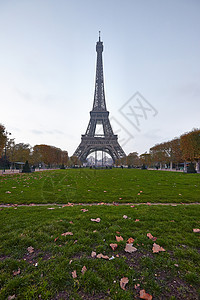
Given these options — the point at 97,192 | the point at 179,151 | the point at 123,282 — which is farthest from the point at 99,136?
the point at 123,282

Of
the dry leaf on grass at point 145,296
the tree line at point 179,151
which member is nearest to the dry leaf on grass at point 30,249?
the dry leaf on grass at point 145,296

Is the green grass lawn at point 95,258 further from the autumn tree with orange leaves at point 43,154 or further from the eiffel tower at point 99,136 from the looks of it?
the eiffel tower at point 99,136

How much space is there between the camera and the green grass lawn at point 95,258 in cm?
188

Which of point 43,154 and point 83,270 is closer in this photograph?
point 83,270

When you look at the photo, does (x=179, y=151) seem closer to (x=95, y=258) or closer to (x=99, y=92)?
(x=99, y=92)

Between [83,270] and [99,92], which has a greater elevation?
[99,92]

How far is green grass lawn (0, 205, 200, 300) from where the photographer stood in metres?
1.88

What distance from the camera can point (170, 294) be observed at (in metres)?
1.85

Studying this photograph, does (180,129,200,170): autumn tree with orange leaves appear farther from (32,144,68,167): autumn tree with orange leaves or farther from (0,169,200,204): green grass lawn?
(32,144,68,167): autumn tree with orange leaves

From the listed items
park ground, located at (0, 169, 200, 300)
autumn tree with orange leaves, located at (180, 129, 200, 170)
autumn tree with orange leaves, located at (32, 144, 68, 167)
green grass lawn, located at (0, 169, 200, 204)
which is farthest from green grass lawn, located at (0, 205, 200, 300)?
autumn tree with orange leaves, located at (32, 144, 68, 167)

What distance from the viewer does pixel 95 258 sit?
251 cm

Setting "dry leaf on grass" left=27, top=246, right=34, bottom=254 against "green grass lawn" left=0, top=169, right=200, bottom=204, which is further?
"green grass lawn" left=0, top=169, right=200, bottom=204

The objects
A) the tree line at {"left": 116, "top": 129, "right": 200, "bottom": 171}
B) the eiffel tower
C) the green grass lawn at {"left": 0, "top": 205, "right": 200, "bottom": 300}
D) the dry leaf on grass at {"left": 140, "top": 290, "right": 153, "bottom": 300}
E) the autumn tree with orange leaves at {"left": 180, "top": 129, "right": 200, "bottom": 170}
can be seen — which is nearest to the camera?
the dry leaf on grass at {"left": 140, "top": 290, "right": 153, "bottom": 300}

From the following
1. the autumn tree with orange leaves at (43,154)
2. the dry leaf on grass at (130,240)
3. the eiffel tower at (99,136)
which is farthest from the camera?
the eiffel tower at (99,136)
